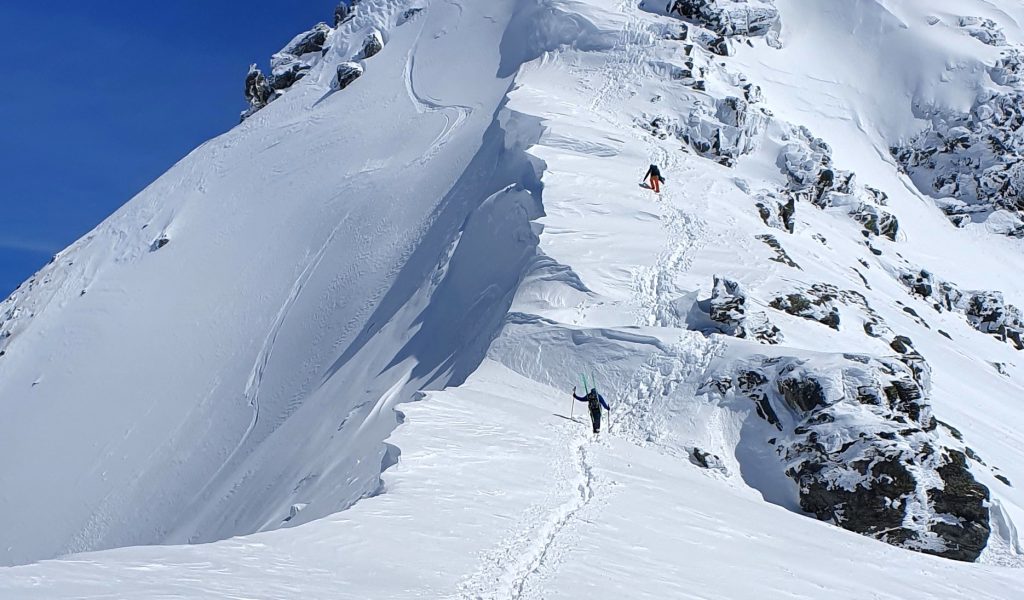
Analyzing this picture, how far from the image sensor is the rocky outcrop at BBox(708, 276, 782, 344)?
22031mm

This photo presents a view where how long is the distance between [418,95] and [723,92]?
16433 mm

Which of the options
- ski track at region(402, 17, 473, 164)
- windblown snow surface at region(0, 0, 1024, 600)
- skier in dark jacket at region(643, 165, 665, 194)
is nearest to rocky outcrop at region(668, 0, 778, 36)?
windblown snow surface at region(0, 0, 1024, 600)

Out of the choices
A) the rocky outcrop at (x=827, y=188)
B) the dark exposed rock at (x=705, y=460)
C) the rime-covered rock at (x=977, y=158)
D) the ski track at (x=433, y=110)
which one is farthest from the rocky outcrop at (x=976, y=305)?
the dark exposed rock at (x=705, y=460)

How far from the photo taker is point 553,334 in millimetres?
21969

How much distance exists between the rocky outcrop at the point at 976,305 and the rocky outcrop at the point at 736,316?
19.2 meters

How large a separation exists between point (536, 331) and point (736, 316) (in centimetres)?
489

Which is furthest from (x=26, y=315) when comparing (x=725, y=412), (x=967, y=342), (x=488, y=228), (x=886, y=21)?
(x=886, y=21)

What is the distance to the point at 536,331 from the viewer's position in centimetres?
2214

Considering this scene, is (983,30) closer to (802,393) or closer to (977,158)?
(977,158)

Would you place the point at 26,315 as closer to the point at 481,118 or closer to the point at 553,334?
the point at 481,118

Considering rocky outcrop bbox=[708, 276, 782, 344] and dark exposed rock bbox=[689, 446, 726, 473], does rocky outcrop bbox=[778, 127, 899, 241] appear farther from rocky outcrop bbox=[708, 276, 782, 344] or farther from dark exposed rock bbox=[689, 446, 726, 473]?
dark exposed rock bbox=[689, 446, 726, 473]

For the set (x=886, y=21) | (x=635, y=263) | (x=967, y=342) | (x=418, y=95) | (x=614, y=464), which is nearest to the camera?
(x=614, y=464)

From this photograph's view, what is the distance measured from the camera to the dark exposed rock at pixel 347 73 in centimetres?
5553

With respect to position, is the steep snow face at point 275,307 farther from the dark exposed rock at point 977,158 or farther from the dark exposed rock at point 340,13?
the dark exposed rock at point 977,158
